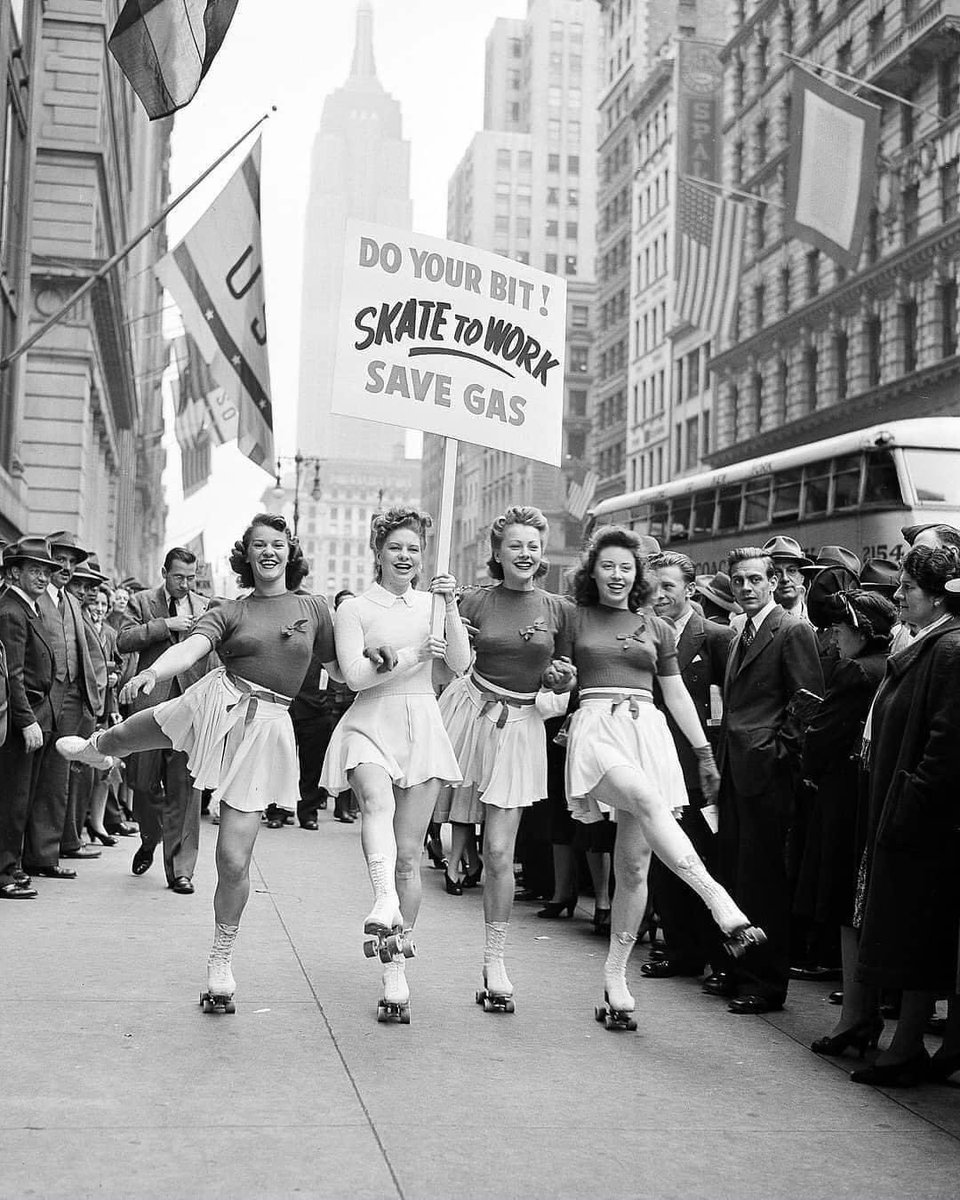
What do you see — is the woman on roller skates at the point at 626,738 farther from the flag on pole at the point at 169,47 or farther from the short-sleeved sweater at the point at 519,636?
the flag on pole at the point at 169,47

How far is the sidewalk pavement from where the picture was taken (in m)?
4.64

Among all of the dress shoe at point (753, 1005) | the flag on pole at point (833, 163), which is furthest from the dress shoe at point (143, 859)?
the flag on pole at point (833, 163)

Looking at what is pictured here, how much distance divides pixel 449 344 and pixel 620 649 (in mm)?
1744

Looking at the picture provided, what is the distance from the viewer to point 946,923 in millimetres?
5820

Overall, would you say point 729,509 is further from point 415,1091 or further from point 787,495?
point 415,1091

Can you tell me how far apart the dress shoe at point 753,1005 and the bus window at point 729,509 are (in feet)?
59.8

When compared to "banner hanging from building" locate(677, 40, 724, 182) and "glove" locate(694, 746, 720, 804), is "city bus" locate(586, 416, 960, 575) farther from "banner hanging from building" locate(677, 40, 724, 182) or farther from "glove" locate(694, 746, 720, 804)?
"banner hanging from building" locate(677, 40, 724, 182)

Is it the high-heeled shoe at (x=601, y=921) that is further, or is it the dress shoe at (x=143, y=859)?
the dress shoe at (x=143, y=859)

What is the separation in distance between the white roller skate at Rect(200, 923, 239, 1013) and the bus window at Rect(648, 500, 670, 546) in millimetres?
22062

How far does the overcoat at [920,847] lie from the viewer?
5656 millimetres

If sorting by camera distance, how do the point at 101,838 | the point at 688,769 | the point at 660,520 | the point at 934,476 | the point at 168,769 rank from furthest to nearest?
the point at 660,520, the point at 934,476, the point at 101,838, the point at 168,769, the point at 688,769

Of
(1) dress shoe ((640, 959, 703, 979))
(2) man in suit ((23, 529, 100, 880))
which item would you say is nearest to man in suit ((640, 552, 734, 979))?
(1) dress shoe ((640, 959, 703, 979))

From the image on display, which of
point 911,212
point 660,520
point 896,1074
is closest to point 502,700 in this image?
point 896,1074

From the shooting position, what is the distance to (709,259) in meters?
28.7
